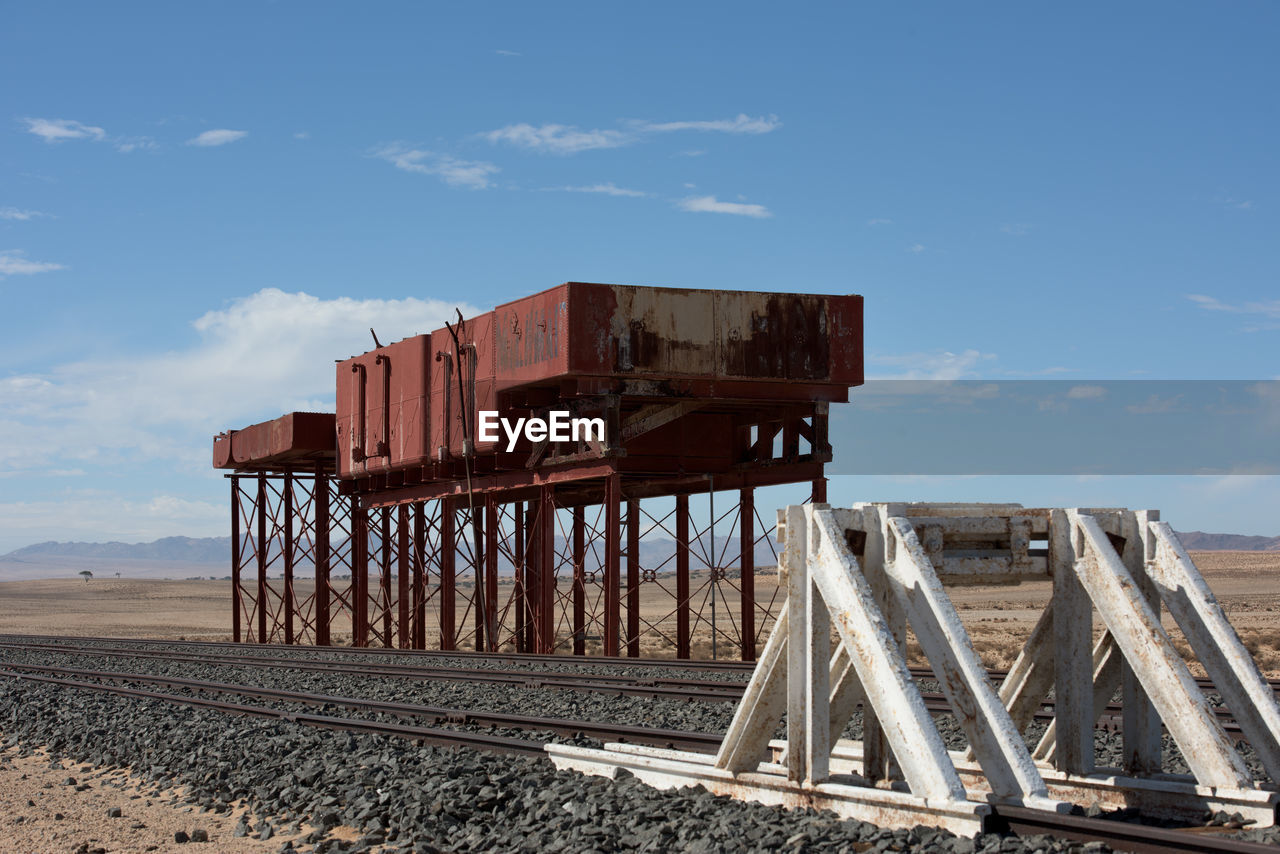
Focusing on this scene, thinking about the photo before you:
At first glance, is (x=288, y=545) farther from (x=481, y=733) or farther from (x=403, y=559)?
(x=481, y=733)

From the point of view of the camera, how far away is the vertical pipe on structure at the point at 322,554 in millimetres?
41594

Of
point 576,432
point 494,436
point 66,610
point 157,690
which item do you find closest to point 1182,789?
point 157,690

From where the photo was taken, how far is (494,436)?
1163 inches

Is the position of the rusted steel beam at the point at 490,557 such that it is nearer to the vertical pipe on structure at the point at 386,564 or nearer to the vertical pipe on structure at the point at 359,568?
the vertical pipe on structure at the point at 386,564

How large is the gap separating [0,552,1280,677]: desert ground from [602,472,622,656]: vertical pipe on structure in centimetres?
236

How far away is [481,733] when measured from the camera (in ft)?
39.9

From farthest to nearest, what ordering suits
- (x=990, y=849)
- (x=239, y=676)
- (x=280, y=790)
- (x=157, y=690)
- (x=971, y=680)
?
(x=239, y=676), (x=157, y=690), (x=280, y=790), (x=971, y=680), (x=990, y=849)

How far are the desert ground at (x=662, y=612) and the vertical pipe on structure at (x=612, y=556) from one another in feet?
7.75

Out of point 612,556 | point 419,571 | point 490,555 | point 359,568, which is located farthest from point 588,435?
point 359,568

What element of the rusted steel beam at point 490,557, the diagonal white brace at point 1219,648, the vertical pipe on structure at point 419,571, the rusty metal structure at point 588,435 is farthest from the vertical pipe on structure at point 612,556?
the diagonal white brace at point 1219,648

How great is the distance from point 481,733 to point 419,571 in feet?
86.5

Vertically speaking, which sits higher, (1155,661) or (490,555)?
(1155,661)

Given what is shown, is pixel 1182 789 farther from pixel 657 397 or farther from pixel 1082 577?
pixel 657 397

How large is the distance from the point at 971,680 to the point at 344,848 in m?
4.17
